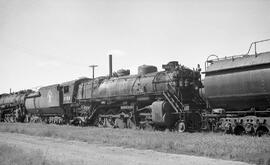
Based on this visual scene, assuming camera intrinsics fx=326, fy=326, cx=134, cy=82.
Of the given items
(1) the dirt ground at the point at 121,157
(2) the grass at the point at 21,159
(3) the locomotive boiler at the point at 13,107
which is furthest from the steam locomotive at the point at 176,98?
(3) the locomotive boiler at the point at 13,107

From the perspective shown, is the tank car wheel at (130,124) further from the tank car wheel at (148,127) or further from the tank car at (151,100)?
the tank car wheel at (148,127)

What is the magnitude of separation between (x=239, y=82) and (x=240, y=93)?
567 millimetres

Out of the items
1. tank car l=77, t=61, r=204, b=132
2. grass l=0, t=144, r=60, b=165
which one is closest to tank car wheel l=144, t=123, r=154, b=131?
tank car l=77, t=61, r=204, b=132

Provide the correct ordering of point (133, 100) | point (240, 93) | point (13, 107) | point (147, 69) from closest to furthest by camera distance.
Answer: point (240, 93) → point (133, 100) → point (147, 69) → point (13, 107)

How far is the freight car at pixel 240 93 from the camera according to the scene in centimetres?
1589

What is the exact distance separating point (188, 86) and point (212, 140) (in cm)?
767

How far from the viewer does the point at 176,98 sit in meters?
21.1

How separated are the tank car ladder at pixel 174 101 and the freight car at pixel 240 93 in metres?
2.43

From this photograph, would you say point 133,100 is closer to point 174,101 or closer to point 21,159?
point 174,101

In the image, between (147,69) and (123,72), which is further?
(123,72)

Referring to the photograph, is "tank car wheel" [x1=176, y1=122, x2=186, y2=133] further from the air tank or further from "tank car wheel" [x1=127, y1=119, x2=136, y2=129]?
"tank car wheel" [x1=127, y1=119, x2=136, y2=129]

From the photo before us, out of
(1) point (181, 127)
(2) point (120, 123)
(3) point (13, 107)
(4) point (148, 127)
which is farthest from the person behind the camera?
(3) point (13, 107)

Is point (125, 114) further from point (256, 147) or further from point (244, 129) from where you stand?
point (256, 147)

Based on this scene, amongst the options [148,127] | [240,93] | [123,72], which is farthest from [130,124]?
[240,93]
